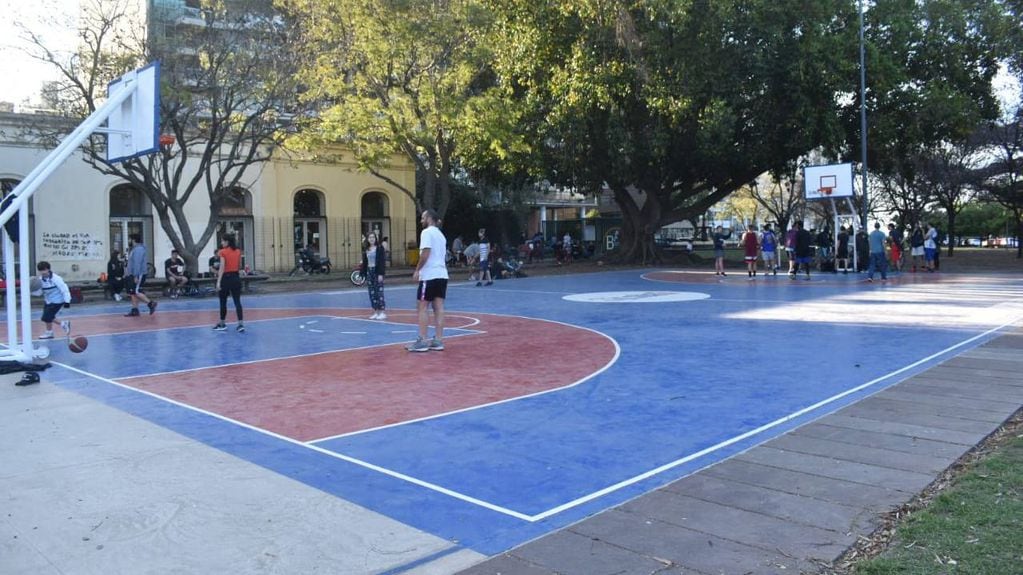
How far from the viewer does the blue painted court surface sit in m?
5.51

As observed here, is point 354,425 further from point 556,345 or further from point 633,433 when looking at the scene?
point 556,345

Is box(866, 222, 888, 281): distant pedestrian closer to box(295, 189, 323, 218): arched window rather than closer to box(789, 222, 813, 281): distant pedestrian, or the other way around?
box(789, 222, 813, 281): distant pedestrian

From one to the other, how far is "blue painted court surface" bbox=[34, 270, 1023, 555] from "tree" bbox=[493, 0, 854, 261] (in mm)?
14105

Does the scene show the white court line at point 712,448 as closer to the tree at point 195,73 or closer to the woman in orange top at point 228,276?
the woman in orange top at point 228,276

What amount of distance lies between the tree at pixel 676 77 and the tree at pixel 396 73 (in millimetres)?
2813

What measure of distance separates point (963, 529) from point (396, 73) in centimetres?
2596

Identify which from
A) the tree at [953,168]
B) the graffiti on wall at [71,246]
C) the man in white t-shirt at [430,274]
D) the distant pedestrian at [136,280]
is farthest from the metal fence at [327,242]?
the tree at [953,168]

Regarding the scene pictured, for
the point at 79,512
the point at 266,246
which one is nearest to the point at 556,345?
the point at 79,512

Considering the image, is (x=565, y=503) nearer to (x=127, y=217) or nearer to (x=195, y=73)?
(x=195, y=73)

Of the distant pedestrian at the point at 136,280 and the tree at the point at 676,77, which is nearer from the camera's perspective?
the distant pedestrian at the point at 136,280

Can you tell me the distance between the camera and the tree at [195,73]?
20.9 m

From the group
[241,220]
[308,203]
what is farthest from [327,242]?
[241,220]

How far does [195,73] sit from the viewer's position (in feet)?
73.6

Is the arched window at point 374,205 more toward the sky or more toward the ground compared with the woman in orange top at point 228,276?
more toward the sky
